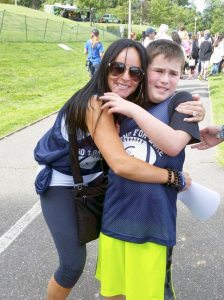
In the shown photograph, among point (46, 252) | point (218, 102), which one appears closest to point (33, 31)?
point (218, 102)

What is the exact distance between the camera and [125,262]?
2002 millimetres

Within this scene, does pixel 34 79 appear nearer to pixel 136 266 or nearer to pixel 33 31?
pixel 136 266

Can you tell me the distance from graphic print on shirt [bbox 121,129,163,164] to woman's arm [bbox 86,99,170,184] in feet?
0.18

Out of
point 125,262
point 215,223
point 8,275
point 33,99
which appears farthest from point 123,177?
point 33,99

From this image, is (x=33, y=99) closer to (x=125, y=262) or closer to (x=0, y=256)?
(x=0, y=256)

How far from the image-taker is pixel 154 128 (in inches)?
A: 69.1

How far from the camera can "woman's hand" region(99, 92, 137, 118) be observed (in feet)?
5.85

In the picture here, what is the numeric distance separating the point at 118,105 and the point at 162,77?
306mm

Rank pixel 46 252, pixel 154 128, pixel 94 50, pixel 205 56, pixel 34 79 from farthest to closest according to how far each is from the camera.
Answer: pixel 205 56
pixel 34 79
pixel 94 50
pixel 46 252
pixel 154 128

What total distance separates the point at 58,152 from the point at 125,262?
2.22 feet

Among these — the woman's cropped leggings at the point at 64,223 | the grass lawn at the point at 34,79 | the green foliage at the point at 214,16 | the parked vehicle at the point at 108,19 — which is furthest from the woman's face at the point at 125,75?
the parked vehicle at the point at 108,19

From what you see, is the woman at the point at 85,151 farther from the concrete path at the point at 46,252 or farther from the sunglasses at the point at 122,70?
the concrete path at the point at 46,252

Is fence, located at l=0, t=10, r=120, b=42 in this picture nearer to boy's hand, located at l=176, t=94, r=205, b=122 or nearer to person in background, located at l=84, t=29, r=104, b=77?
person in background, located at l=84, t=29, r=104, b=77

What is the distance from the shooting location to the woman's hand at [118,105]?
178cm
